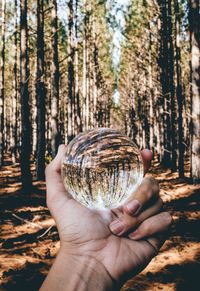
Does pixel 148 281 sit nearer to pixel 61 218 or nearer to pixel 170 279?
pixel 170 279

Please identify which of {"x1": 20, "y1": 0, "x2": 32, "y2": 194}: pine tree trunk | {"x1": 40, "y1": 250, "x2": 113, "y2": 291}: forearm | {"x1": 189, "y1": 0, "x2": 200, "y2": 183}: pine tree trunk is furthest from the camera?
{"x1": 20, "y1": 0, "x2": 32, "y2": 194}: pine tree trunk

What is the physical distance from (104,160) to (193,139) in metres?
10.2

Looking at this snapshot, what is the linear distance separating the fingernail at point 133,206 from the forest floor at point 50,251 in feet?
5.66

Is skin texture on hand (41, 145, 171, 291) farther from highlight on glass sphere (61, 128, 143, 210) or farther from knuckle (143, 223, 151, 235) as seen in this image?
highlight on glass sphere (61, 128, 143, 210)

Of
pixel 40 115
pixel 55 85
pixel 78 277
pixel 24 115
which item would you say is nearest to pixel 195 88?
pixel 55 85

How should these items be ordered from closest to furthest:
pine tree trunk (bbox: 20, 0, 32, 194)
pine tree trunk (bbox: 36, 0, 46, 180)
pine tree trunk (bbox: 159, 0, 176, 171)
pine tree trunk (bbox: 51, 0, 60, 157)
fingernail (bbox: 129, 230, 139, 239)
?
fingernail (bbox: 129, 230, 139, 239) → pine tree trunk (bbox: 20, 0, 32, 194) → pine tree trunk (bbox: 51, 0, 60, 157) → pine tree trunk (bbox: 36, 0, 46, 180) → pine tree trunk (bbox: 159, 0, 176, 171)

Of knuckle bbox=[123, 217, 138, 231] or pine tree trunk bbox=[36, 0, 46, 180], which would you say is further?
pine tree trunk bbox=[36, 0, 46, 180]

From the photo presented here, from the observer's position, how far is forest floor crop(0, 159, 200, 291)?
499 centimetres

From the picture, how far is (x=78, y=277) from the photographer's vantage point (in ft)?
5.24

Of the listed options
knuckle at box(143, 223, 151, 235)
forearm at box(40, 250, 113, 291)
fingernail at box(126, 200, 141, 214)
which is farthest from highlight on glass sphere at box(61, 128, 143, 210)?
forearm at box(40, 250, 113, 291)

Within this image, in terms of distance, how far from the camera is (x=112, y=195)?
158 cm

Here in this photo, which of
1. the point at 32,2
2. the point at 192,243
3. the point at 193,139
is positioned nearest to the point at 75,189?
the point at 192,243

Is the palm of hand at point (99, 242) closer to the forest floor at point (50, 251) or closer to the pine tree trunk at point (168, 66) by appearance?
the forest floor at point (50, 251)

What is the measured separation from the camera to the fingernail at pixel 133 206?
5.21ft
